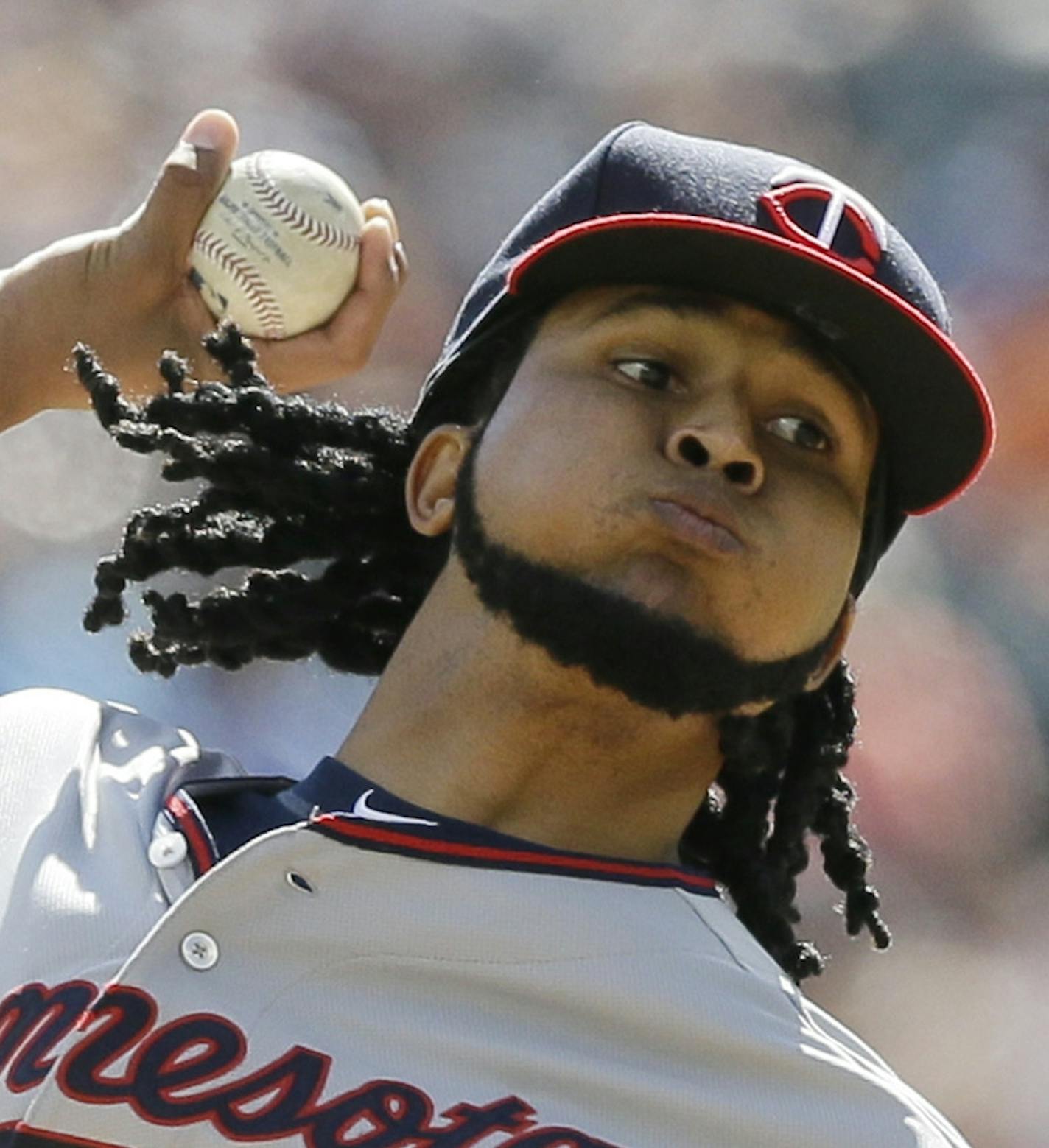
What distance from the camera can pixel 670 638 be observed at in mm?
1523

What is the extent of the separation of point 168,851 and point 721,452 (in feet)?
1.79

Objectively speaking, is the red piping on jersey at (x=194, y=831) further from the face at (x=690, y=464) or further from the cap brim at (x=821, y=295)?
the cap brim at (x=821, y=295)

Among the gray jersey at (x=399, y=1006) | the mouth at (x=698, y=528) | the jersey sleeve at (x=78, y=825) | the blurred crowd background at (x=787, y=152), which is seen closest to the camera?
the gray jersey at (x=399, y=1006)

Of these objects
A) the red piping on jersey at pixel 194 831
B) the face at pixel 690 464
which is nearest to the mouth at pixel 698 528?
the face at pixel 690 464

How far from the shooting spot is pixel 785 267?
1.62m

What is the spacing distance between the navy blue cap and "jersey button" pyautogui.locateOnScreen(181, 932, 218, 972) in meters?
0.72

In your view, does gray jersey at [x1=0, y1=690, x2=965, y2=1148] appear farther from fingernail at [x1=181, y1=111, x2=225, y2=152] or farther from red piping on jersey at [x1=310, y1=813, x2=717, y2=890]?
fingernail at [x1=181, y1=111, x2=225, y2=152]

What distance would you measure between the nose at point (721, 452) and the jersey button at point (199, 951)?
0.56m

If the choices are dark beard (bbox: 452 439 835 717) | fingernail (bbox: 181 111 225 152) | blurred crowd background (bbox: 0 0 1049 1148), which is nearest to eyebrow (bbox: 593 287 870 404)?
dark beard (bbox: 452 439 835 717)

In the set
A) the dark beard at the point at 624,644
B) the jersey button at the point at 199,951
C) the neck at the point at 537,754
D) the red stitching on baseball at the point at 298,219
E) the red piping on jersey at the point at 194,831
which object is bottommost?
the jersey button at the point at 199,951

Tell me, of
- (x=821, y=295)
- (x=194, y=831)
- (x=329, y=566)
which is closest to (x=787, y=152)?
(x=329, y=566)

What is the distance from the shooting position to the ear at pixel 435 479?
1.79 metres

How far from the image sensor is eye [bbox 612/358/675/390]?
1.63 meters

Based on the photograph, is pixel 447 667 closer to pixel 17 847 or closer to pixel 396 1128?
pixel 17 847
